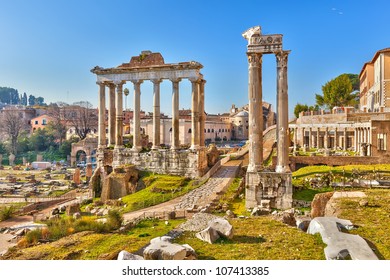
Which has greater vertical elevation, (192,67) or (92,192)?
(192,67)

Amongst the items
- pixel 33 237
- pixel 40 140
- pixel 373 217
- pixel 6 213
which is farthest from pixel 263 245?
pixel 40 140

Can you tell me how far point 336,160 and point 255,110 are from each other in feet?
35.1

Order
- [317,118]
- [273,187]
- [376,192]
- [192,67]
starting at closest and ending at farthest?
[376,192] → [273,187] → [192,67] → [317,118]

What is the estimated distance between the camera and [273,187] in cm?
1570

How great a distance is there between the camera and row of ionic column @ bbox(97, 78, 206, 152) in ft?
77.7

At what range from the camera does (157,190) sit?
68.2ft

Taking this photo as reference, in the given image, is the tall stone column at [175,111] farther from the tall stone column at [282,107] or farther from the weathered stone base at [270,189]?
the tall stone column at [282,107]

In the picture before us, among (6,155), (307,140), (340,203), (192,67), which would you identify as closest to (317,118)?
(307,140)

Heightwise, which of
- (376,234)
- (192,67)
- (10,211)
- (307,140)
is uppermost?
(192,67)

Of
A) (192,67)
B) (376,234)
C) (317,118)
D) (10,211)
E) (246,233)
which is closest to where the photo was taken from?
(376,234)

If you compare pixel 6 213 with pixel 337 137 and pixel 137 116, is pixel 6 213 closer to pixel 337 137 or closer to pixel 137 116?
pixel 137 116

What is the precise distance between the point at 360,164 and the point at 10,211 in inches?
785

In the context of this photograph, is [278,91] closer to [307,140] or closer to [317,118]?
[317,118]

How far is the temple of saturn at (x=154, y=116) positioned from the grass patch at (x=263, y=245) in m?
12.6
